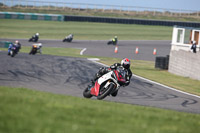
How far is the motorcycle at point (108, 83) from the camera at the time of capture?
412 inches

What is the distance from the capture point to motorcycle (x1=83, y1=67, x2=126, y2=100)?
10469 millimetres

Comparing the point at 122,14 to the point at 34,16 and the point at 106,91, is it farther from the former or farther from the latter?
the point at 106,91

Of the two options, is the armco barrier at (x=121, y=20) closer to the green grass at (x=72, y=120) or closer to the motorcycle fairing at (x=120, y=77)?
the motorcycle fairing at (x=120, y=77)

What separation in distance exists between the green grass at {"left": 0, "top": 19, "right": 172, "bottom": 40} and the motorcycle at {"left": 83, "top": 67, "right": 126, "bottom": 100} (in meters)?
38.4

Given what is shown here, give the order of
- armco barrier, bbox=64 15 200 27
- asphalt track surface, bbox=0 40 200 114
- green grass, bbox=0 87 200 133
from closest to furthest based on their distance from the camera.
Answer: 1. green grass, bbox=0 87 200 133
2. asphalt track surface, bbox=0 40 200 114
3. armco barrier, bbox=64 15 200 27

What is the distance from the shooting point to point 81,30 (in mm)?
56812

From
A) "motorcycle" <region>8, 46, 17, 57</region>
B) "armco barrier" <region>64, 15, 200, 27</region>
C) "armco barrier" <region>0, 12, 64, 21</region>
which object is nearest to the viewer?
"motorcycle" <region>8, 46, 17, 57</region>

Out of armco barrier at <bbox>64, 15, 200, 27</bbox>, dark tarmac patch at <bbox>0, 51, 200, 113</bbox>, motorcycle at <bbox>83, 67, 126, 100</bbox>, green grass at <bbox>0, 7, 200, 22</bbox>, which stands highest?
green grass at <bbox>0, 7, 200, 22</bbox>

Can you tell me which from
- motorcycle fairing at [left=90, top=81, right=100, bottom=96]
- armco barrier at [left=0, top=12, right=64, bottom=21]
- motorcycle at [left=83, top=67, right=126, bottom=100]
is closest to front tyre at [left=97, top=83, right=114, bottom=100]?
motorcycle at [left=83, top=67, right=126, bottom=100]

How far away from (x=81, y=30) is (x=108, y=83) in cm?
4687

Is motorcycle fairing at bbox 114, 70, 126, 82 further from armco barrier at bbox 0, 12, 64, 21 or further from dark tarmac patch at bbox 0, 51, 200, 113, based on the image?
armco barrier at bbox 0, 12, 64, 21

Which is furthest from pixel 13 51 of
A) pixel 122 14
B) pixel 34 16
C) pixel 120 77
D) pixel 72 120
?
pixel 122 14

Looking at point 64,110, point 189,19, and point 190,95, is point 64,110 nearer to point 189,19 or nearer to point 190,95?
point 190,95

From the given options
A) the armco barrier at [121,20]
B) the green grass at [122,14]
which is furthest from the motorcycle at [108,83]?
the green grass at [122,14]
